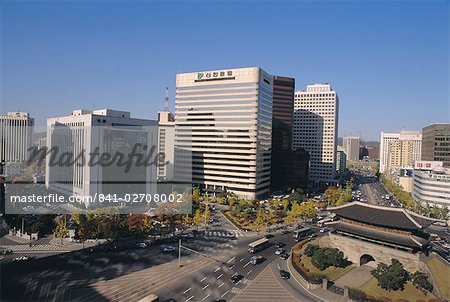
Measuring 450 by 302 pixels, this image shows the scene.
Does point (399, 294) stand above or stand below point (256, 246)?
below

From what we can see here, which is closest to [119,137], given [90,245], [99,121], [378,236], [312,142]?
[99,121]

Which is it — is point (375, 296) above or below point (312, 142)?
below

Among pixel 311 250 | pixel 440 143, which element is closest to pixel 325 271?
pixel 311 250

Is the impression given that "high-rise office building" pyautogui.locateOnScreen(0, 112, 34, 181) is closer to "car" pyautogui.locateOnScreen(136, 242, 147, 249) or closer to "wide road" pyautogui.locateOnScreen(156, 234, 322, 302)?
"car" pyautogui.locateOnScreen(136, 242, 147, 249)

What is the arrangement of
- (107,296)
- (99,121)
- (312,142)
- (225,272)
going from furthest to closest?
1. (312,142)
2. (99,121)
3. (225,272)
4. (107,296)

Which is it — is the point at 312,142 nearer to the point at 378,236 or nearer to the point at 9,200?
the point at 378,236

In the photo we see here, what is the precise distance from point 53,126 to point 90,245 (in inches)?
2101

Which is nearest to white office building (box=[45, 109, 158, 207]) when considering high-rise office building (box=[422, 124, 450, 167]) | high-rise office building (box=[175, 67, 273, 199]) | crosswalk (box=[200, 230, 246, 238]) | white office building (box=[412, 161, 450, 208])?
high-rise office building (box=[175, 67, 273, 199])

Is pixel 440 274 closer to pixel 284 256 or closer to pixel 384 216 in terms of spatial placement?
pixel 384 216

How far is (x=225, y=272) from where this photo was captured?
47094mm

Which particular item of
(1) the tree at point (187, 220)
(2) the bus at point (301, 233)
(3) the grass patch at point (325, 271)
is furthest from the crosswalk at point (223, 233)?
(3) the grass patch at point (325, 271)

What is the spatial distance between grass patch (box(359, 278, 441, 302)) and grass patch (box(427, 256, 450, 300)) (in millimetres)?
1500

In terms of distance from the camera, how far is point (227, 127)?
340 feet

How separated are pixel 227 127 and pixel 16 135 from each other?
4146 inches
